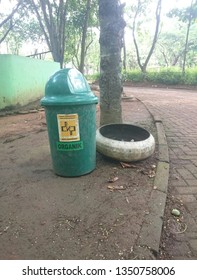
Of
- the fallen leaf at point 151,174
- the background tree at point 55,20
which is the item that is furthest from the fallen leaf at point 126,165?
the background tree at point 55,20

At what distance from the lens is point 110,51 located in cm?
379

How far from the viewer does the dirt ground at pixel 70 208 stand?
74.9 inches

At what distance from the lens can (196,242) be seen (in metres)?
2.08

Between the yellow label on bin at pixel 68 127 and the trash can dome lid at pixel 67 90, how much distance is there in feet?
0.51

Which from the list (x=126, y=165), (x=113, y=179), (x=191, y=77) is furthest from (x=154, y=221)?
(x=191, y=77)

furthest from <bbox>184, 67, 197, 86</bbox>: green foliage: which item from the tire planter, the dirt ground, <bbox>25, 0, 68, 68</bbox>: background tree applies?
the tire planter

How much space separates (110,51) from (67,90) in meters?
1.44

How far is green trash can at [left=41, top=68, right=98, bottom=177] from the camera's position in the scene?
269 centimetres

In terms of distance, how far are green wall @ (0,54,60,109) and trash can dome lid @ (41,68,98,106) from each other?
512 cm

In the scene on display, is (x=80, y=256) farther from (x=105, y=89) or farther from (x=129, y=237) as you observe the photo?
(x=105, y=89)

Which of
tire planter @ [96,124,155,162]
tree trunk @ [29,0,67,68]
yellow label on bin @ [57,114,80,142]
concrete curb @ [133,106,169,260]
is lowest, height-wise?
concrete curb @ [133,106,169,260]

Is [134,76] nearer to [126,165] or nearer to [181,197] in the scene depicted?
[126,165]

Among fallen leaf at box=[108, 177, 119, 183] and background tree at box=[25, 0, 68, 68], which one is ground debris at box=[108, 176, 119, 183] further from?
background tree at box=[25, 0, 68, 68]

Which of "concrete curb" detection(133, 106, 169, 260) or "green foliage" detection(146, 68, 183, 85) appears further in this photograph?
"green foliage" detection(146, 68, 183, 85)
